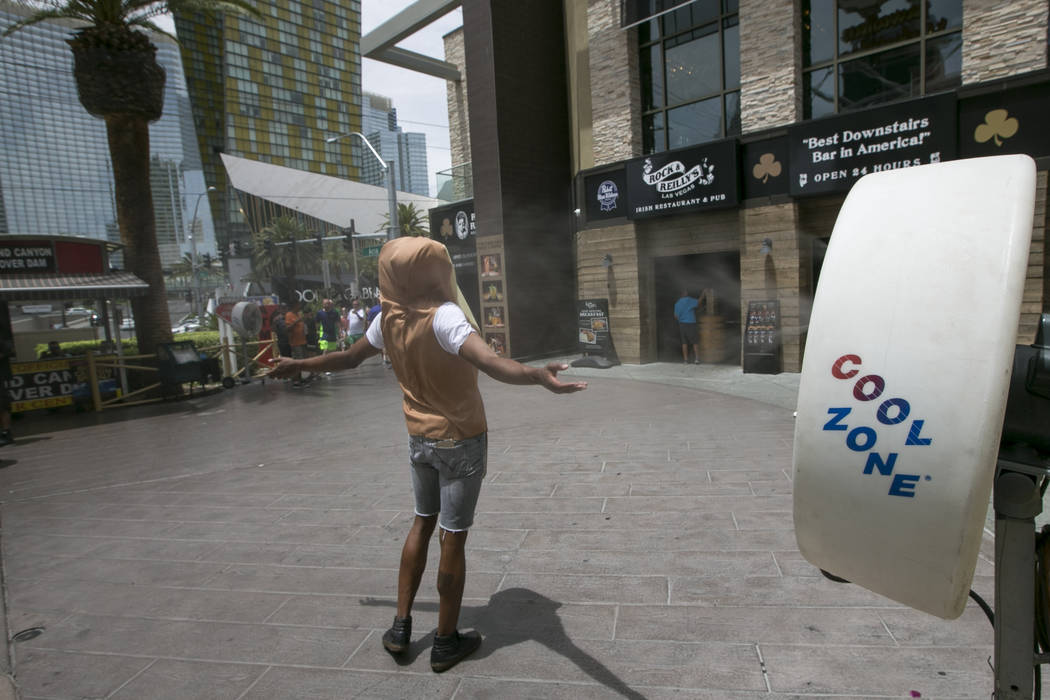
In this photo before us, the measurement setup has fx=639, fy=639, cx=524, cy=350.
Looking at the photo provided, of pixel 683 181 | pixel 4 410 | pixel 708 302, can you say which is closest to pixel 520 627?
pixel 4 410

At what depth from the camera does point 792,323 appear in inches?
427

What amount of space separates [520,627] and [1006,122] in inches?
376

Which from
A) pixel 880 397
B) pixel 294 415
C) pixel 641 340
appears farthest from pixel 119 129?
pixel 880 397

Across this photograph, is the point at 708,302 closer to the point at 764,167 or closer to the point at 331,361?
the point at 764,167

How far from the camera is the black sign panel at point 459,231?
16875 millimetres

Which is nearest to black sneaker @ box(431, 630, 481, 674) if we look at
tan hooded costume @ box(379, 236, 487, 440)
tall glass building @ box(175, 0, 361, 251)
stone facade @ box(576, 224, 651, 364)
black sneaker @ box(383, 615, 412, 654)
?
black sneaker @ box(383, 615, 412, 654)

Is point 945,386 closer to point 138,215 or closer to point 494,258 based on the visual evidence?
point 494,258

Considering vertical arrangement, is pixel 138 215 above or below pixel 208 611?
above

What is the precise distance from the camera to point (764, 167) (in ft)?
36.1

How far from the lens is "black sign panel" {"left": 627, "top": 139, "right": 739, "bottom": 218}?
11289 mm

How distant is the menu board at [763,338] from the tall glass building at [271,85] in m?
94.3

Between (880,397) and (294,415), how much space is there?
370 inches

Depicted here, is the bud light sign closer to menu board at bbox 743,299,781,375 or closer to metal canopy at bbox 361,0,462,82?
menu board at bbox 743,299,781,375

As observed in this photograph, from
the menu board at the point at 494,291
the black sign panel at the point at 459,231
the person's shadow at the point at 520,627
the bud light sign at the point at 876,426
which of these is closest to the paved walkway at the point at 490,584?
the person's shadow at the point at 520,627
